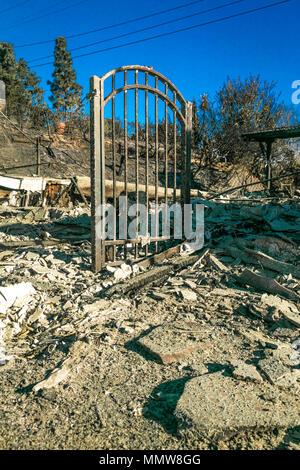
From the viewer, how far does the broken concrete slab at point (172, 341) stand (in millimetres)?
2386

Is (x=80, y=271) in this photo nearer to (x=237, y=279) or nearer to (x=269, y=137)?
(x=237, y=279)

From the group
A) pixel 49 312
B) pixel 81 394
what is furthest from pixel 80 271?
pixel 81 394

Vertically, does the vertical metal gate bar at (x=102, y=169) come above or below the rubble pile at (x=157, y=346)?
above

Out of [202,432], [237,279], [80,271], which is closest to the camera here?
[202,432]

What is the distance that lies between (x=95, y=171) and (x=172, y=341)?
7.36 ft

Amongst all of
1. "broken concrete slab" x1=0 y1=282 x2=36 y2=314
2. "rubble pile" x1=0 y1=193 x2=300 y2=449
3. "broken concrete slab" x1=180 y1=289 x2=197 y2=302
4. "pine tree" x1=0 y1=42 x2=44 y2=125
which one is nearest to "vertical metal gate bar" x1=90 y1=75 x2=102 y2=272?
"rubble pile" x1=0 y1=193 x2=300 y2=449

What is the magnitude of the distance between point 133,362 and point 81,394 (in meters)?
0.45

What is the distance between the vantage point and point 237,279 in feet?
12.7

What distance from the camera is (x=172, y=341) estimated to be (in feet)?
8.41

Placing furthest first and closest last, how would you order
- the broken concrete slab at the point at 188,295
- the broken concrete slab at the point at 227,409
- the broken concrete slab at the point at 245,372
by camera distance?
the broken concrete slab at the point at 188,295
the broken concrete slab at the point at 245,372
the broken concrete slab at the point at 227,409

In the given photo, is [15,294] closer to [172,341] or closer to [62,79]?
[172,341]

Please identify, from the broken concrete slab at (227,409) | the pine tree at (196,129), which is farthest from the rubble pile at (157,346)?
the pine tree at (196,129)

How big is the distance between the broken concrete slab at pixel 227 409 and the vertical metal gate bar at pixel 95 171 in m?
2.35

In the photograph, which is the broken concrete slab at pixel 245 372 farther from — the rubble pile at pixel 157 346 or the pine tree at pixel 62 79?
the pine tree at pixel 62 79
